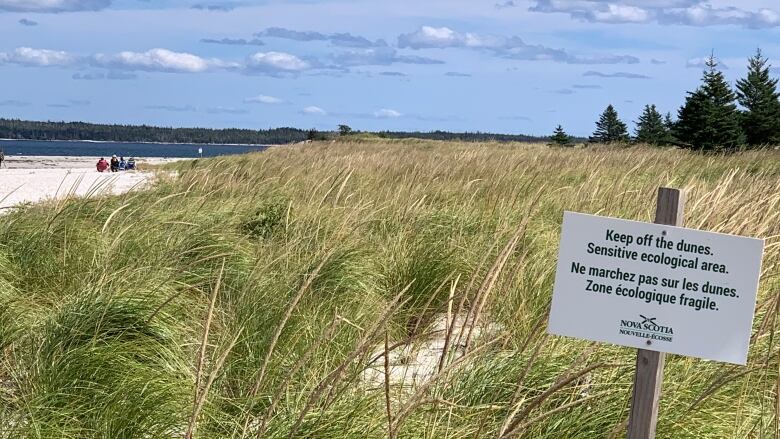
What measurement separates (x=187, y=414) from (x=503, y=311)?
1.72 meters

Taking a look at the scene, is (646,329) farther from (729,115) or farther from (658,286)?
(729,115)

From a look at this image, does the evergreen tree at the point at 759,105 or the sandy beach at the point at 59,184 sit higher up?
the evergreen tree at the point at 759,105

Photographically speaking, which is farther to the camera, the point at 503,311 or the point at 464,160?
the point at 464,160

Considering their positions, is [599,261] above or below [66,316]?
above

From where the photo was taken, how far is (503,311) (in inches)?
147

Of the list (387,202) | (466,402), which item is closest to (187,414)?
(466,402)

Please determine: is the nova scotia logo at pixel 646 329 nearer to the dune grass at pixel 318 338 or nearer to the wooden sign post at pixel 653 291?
the wooden sign post at pixel 653 291

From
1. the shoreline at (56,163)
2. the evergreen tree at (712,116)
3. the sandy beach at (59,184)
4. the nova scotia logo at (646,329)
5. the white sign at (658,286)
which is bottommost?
the shoreline at (56,163)

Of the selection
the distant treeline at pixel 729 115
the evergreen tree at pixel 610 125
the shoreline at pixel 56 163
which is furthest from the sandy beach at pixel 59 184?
the evergreen tree at pixel 610 125

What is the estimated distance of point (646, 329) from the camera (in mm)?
1967

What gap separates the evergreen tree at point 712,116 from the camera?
135ft

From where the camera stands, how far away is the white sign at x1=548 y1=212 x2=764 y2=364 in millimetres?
1920

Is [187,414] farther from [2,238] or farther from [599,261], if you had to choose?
[2,238]

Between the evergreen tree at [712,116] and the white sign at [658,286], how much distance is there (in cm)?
4095
